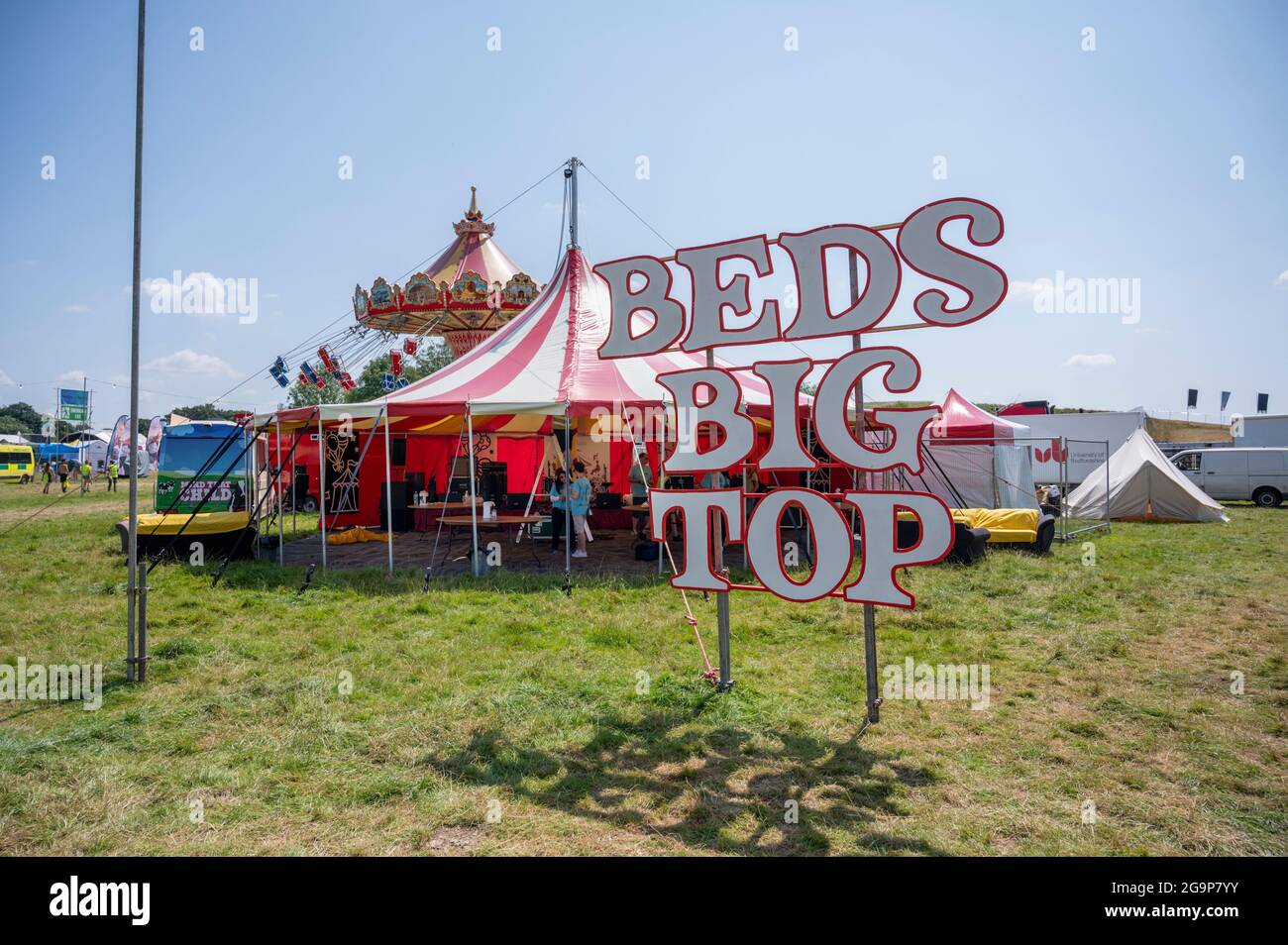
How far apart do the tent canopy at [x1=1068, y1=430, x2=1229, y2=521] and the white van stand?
434cm

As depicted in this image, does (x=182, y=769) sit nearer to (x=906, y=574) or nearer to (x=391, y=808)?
(x=391, y=808)

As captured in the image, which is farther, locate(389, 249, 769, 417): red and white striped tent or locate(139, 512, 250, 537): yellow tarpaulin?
locate(139, 512, 250, 537): yellow tarpaulin

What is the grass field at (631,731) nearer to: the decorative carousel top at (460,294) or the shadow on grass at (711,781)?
the shadow on grass at (711,781)

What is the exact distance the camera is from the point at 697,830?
A: 3162 millimetres

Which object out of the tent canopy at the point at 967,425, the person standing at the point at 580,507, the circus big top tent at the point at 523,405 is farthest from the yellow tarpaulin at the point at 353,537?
the tent canopy at the point at 967,425

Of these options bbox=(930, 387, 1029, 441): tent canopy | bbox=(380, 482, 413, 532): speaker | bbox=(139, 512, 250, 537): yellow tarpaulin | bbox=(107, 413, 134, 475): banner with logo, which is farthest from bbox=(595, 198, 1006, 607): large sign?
bbox=(107, 413, 134, 475): banner with logo

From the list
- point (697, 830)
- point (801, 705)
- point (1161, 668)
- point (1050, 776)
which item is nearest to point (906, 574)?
point (1161, 668)

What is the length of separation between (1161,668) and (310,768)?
5.57 meters

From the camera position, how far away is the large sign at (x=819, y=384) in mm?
3910

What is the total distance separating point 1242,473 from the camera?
61.5 ft

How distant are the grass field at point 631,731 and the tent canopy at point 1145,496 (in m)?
8.40

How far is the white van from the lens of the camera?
60.6 feet

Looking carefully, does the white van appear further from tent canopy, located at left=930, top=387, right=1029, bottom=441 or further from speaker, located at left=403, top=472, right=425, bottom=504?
speaker, located at left=403, top=472, right=425, bottom=504

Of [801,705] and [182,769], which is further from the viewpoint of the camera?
[801,705]
